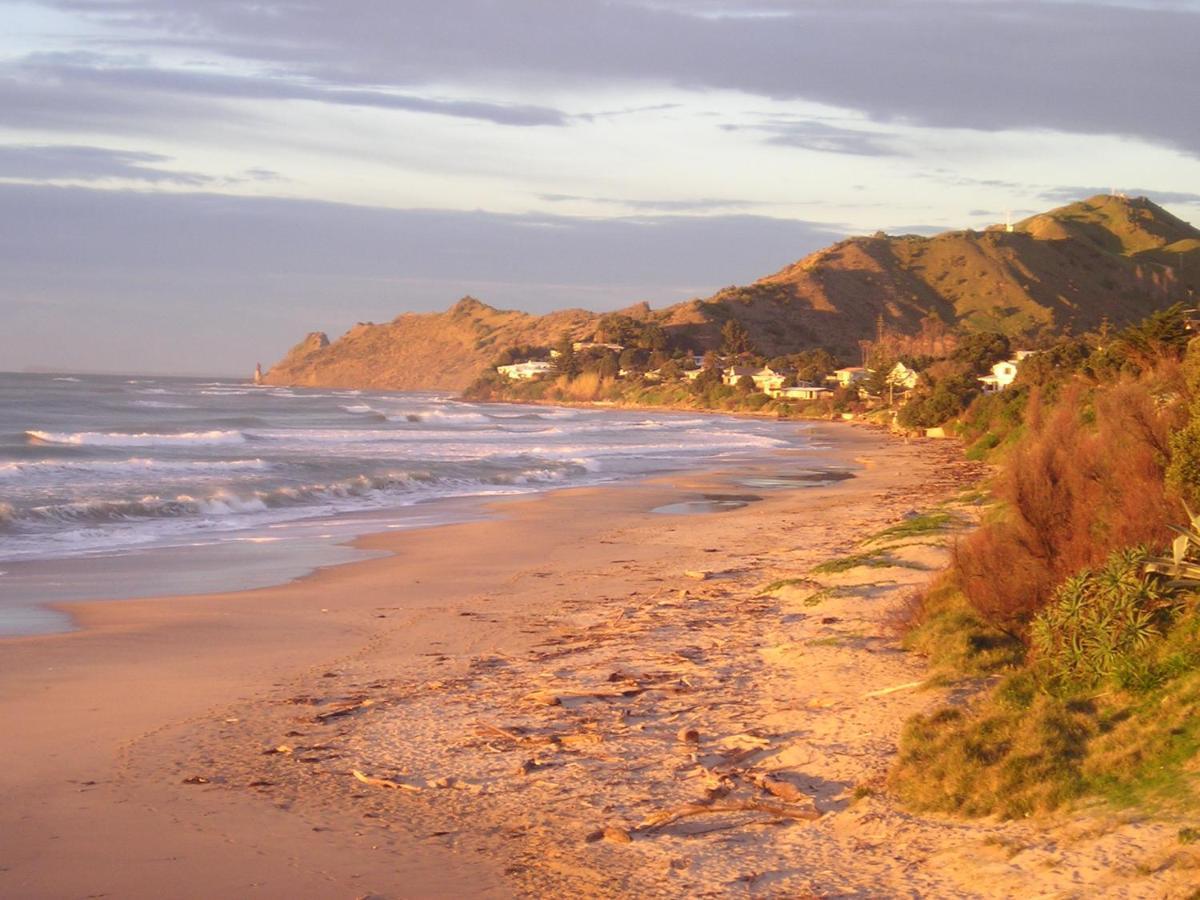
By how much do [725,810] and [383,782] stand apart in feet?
6.13

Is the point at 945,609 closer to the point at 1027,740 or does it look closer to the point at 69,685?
the point at 1027,740

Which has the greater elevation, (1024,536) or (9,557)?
(1024,536)

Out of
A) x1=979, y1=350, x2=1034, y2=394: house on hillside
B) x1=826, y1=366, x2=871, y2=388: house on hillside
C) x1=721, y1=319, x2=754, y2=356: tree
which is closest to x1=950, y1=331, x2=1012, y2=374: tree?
x1=979, y1=350, x2=1034, y2=394: house on hillside

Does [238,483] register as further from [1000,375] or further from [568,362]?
[568,362]

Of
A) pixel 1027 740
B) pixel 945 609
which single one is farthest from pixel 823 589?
pixel 1027 740

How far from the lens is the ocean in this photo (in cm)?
1559

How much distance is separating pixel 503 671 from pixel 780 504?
1481 cm

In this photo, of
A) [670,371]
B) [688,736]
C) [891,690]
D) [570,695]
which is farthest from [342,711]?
[670,371]

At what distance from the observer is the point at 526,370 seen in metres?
135

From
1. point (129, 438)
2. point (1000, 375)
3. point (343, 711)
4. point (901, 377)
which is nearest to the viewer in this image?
point (343, 711)


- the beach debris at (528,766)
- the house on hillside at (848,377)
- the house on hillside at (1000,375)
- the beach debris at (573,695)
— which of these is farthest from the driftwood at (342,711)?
the house on hillside at (848,377)

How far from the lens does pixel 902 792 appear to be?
19.8 ft

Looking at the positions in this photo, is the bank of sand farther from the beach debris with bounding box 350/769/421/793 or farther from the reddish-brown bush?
the reddish-brown bush

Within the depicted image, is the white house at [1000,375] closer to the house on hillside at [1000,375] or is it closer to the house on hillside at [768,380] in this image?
the house on hillside at [1000,375]
